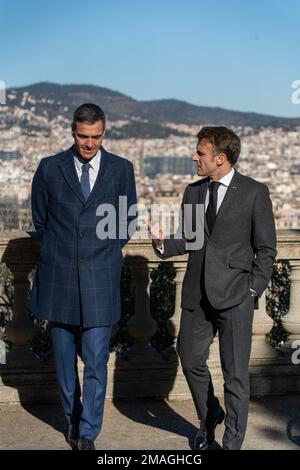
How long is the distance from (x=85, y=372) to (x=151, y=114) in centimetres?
11088

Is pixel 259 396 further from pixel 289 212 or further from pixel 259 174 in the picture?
pixel 259 174

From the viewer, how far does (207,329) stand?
4.27 meters

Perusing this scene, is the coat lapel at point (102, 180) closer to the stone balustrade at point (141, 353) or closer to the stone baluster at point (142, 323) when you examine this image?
the stone balustrade at point (141, 353)

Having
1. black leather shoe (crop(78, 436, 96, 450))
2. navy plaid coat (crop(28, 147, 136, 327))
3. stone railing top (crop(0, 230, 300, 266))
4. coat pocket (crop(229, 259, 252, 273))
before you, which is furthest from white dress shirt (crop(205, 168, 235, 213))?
black leather shoe (crop(78, 436, 96, 450))

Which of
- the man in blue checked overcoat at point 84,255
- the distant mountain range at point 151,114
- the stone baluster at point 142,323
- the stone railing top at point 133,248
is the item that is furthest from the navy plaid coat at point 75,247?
the distant mountain range at point 151,114

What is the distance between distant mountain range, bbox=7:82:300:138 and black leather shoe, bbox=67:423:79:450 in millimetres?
97084

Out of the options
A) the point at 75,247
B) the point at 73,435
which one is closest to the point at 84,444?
the point at 73,435

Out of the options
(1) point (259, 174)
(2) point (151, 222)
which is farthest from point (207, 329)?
(1) point (259, 174)

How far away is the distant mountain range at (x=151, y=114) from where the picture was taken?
10631 cm

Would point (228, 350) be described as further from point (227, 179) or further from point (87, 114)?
point (87, 114)

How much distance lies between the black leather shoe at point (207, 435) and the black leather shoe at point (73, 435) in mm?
568

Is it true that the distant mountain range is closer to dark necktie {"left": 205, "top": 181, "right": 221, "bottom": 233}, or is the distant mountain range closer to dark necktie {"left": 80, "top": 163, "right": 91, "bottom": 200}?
dark necktie {"left": 80, "top": 163, "right": 91, "bottom": 200}

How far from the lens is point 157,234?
435 centimetres

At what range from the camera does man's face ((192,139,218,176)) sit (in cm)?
414
